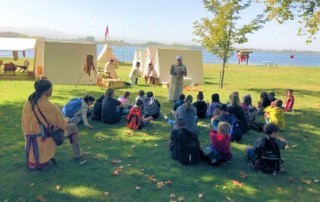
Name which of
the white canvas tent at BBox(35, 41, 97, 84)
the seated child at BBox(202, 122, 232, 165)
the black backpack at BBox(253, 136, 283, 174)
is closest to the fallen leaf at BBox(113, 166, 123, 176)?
the seated child at BBox(202, 122, 232, 165)

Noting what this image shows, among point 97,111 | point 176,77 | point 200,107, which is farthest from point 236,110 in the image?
point 176,77

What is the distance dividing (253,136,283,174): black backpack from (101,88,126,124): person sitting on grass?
4.97 metres

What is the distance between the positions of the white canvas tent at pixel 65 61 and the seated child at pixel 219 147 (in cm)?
1545

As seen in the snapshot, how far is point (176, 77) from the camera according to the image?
14531 mm

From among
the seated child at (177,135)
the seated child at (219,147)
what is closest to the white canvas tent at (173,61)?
the seated child at (177,135)

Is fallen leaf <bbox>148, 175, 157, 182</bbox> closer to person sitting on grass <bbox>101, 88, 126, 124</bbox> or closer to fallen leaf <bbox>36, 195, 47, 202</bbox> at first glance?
fallen leaf <bbox>36, 195, 47, 202</bbox>

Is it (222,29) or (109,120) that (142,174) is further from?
(222,29)

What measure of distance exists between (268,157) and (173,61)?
16827 millimetres

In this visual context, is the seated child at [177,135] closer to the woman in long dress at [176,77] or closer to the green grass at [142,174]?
the green grass at [142,174]

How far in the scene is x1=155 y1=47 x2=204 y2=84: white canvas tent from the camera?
22.6 m

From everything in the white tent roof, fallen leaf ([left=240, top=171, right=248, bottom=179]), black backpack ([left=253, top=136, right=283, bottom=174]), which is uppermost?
the white tent roof

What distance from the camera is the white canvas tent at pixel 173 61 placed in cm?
2256

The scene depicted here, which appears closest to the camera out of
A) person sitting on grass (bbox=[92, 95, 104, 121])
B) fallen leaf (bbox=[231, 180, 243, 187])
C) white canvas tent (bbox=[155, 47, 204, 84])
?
fallen leaf (bbox=[231, 180, 243, 187])

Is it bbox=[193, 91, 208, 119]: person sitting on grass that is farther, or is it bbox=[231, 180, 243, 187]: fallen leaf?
bbox=[193, 91, 208, 119]: person sitting on grass
